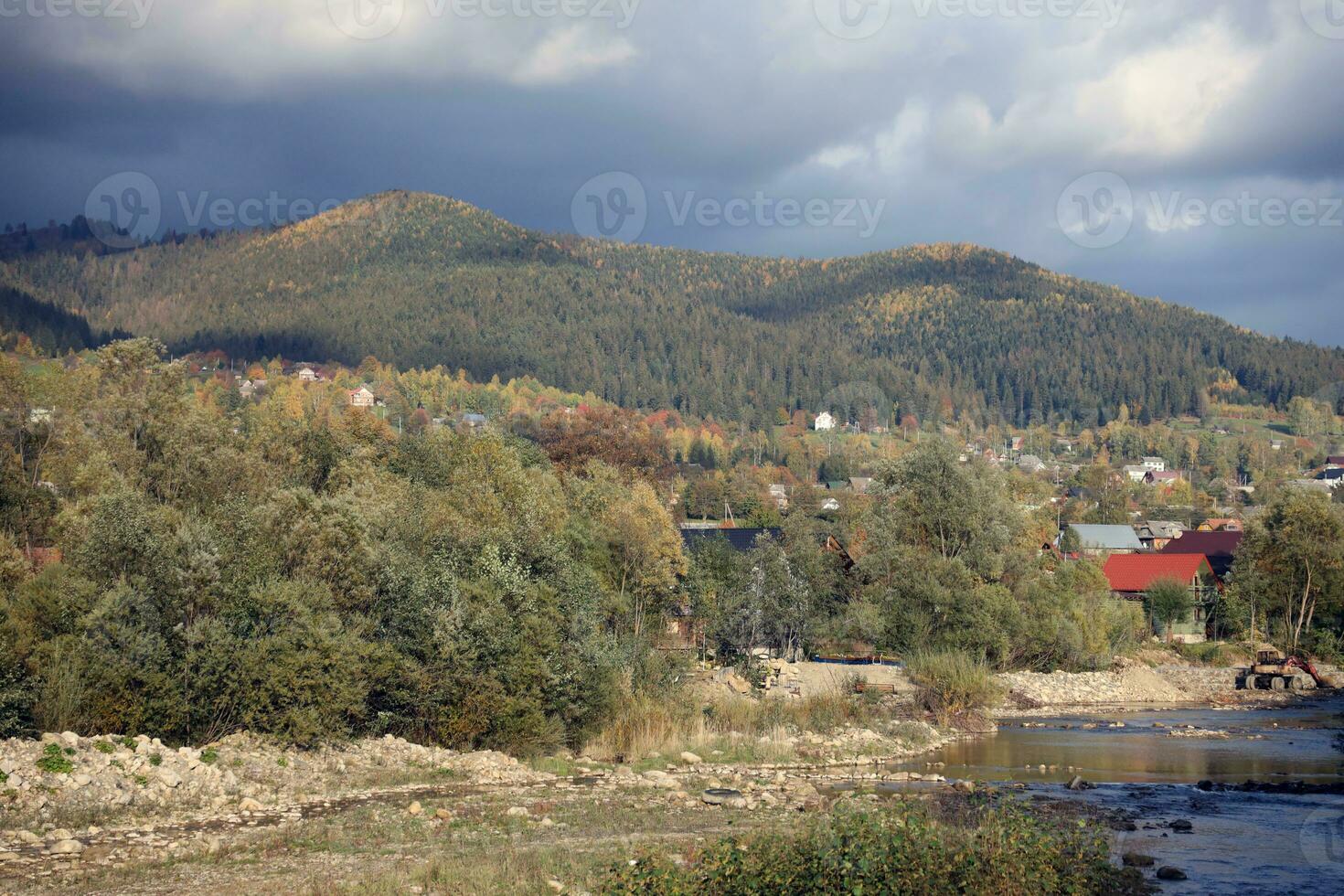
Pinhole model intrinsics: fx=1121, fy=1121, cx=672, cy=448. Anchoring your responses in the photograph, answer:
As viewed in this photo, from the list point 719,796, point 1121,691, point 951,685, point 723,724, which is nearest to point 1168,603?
point 1121,691

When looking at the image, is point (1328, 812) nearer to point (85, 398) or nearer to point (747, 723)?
point (747, 723)

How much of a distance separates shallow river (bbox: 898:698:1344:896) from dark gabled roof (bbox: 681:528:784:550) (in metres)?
20.1

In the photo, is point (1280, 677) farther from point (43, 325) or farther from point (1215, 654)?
point (43, 325)

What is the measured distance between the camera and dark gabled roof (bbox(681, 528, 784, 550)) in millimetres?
58031

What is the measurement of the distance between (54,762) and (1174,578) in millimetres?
68412

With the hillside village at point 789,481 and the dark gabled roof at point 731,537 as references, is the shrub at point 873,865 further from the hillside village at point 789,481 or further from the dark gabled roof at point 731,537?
the dark gabled roof at point 731,537

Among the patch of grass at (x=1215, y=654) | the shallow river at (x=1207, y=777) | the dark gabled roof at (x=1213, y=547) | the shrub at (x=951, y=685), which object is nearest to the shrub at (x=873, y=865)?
the shallow river at (x=1207, y=777)

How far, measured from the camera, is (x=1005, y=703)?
1809 inches

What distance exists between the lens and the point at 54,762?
69.4 ft

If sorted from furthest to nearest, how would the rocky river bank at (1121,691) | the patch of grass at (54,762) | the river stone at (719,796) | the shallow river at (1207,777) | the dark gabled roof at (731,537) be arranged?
the dark gabled roof at (731,537) → the rocky river bank at (1121,691) → the river stone at (719,796) → the patch of grass at (54,762) → the shallow river at (1207,777)

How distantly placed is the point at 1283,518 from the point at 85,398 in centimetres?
6188

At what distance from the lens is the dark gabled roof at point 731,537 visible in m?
58.0

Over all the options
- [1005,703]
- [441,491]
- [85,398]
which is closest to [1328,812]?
[1005,703]

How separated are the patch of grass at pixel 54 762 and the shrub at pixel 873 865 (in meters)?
11.5
